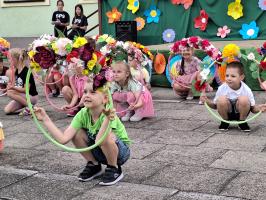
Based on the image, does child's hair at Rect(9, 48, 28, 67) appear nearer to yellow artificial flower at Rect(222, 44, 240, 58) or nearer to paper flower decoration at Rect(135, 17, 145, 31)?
yellow artificial flower at Rect(222, 44, 240, 58)

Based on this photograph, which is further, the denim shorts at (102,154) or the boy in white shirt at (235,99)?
the boy in white shirt at (235,99)

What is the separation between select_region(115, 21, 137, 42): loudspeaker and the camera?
43.9 feet

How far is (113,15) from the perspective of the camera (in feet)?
46.9

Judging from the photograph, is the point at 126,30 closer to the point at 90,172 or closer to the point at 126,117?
the point at 126,117

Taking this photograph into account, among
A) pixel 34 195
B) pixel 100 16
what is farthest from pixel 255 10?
pixel 34 195

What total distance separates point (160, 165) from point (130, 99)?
2495 millimetres

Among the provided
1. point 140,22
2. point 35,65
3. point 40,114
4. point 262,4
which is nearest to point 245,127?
point 35,65

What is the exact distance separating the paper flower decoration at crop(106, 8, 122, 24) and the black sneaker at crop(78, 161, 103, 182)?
9833 mm

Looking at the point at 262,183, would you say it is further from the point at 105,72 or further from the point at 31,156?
the point at 31,156

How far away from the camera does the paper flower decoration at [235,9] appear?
497 inches

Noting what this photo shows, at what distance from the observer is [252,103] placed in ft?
21.1

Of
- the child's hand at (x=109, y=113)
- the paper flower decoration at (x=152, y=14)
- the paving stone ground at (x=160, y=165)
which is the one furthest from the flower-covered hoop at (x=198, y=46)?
the paper flower decoration at (x=152, y=14)

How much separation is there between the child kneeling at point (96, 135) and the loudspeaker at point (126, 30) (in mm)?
8748

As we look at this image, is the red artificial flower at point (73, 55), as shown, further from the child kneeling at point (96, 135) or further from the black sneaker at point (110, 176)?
the black sneaker at point (110, 176)
